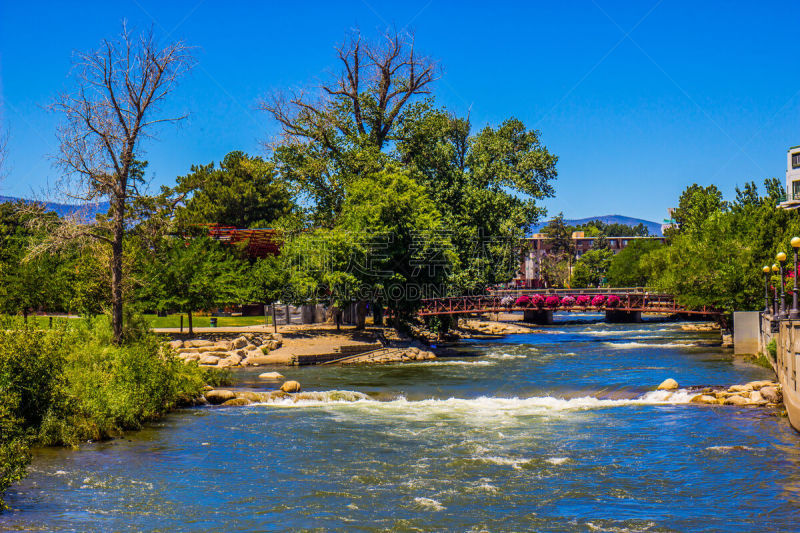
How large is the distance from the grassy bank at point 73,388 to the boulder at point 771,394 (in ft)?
63.7

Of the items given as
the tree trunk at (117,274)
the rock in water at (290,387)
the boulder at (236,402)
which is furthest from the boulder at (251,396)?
the tree trunk at (117,274)

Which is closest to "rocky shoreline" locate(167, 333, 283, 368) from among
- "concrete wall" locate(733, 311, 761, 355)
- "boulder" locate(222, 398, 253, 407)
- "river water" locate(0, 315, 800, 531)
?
"boulder" locate(222, 398, 253, 407)

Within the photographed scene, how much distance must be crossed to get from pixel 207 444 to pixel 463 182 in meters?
43.2

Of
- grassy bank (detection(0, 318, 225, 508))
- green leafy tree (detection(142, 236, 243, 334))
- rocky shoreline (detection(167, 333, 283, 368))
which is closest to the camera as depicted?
grassy bank (detection(0, 318, 225, 508))

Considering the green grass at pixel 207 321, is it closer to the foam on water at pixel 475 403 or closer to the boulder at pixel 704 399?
the foam on water at pixel 475 403

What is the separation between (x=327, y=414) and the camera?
86.0ft

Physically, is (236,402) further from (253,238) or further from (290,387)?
(253,238)

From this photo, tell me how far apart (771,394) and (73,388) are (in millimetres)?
Result: 21686

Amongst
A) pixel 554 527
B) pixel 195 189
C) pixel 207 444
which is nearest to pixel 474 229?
pixel 207 444

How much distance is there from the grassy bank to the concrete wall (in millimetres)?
30493

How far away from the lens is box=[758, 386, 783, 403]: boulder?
85.4 feet

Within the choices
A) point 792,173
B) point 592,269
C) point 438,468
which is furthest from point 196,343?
point 592,269

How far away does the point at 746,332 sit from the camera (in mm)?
44188

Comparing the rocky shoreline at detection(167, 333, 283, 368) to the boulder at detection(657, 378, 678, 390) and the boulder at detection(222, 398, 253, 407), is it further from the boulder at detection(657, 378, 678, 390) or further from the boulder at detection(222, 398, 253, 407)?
the boulder at detection(657, 378, 678, 390)
